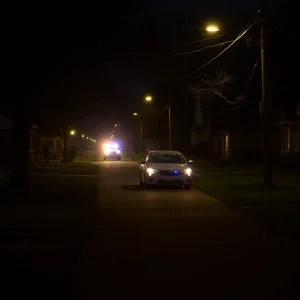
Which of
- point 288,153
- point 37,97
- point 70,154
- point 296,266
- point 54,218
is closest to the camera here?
point 296,266

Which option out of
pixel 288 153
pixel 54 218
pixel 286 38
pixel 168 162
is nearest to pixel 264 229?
pixel 54 218

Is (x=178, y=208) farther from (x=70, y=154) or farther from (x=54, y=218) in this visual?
(x=70, y=154)

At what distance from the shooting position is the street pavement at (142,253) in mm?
8305

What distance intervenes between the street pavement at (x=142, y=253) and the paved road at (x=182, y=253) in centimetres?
1

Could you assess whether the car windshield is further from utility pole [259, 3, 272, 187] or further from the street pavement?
the street pavement

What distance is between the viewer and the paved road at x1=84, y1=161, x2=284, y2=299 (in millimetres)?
8430

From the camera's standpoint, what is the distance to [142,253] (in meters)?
10.8

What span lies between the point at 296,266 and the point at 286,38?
2655cm

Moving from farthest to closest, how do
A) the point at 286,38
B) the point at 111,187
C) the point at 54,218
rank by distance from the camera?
the point at 286,38 → the point at 111,187 → the point at 54,218

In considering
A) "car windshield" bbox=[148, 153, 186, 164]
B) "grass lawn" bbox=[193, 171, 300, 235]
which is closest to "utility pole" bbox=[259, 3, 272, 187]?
"grass lawn" bbox=[193, 171, 300, 235]

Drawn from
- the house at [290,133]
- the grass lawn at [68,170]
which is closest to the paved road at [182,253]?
the grass lawn at [68,170]

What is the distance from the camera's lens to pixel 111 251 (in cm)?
1099

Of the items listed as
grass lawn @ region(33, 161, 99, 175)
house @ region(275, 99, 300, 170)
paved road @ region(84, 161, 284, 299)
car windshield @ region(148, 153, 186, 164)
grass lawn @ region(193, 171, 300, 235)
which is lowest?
paved road @ region(84, 161, 284, 299)

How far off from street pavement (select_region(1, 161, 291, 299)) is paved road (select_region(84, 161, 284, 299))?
0.05 feet
